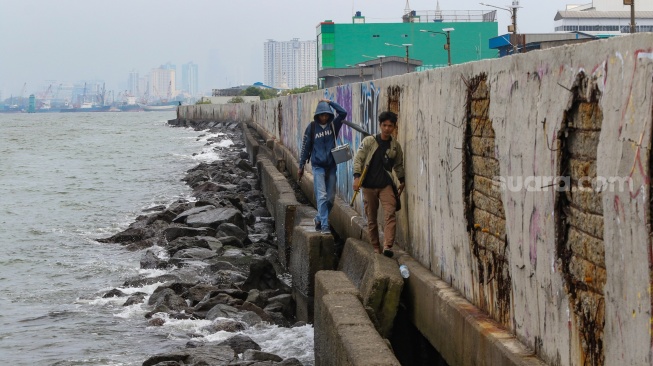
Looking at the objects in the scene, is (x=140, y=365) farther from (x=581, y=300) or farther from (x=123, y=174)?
(x=123, y=174)

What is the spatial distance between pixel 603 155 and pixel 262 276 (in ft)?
24.9

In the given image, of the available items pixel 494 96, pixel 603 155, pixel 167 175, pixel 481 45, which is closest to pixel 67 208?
pixel 167 175

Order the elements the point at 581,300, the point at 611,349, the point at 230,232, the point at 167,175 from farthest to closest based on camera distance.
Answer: the point at 167,175, the point at 230,232, the point at 581,300, the point at 611,349

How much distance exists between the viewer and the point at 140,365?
8.75 m

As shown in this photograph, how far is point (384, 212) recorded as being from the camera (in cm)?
893

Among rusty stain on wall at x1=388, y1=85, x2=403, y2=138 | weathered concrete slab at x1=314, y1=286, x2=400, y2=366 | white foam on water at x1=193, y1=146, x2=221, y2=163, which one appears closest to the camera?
weathered concrete slab at x1=314, y1=286, x2=400, y2=366

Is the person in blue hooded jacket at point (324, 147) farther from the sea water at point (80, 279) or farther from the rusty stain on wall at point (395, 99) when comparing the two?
the sea water at point (80, 279)

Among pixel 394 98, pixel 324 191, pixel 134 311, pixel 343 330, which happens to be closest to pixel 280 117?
pixel 324 191

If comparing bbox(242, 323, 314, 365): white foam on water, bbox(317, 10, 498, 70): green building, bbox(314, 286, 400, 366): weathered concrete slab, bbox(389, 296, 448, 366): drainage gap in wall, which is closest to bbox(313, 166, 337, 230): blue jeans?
bbox(242, 323, 314, 365): white foam on water

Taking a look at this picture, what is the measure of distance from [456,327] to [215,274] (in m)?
6.50

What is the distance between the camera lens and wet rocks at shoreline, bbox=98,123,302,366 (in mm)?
8773

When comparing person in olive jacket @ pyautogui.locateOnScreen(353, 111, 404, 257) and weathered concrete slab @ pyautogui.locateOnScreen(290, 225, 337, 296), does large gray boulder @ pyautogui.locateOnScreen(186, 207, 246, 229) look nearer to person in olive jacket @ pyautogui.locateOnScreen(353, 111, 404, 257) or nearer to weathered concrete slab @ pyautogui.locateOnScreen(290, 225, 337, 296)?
weathered concrete slab @ pyautogui.locateOnScreen(290, 225, 337, 296)

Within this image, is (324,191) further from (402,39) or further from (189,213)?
(402,39)

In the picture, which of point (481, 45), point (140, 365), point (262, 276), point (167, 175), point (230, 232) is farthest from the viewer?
point (481, 45)
